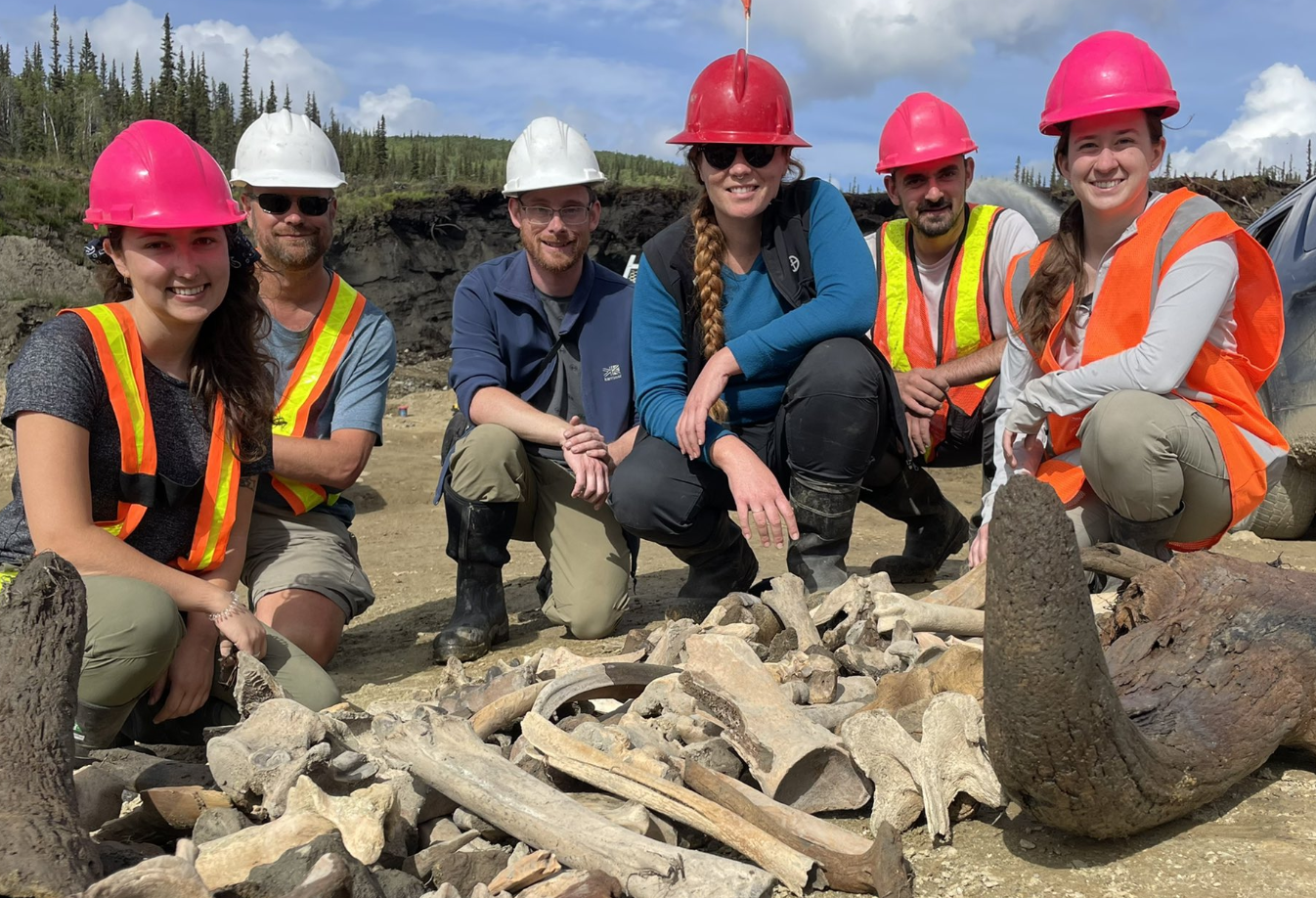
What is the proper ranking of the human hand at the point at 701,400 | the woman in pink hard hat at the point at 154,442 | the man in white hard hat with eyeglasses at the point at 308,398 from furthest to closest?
the man in white hard hat with eyeglasses at the point at 308,398
the human hand at the point at 701,400
the woman in pink hard hat at the point at 154,442

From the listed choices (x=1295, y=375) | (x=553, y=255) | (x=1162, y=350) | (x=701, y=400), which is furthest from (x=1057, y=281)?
(x=1295, y=375)

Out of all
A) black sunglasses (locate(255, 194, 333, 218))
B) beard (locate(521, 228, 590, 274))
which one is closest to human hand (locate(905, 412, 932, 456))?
beard (locate(521, 228, 590, 274))

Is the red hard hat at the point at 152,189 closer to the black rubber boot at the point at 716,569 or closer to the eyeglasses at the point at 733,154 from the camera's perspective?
the eyeglasses at the point at 733,154

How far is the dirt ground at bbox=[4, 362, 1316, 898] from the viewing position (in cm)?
200

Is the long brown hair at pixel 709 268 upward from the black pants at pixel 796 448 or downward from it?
upward

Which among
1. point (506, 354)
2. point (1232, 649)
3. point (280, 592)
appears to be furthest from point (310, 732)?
point (506, 354)

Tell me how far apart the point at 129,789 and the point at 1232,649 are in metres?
2.43

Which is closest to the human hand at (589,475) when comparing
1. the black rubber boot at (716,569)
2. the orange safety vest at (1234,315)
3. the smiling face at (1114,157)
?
the black rubber boot at (716,569)

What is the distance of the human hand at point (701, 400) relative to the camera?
12.2 ft

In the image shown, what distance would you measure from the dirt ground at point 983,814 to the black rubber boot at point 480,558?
0.14 metres

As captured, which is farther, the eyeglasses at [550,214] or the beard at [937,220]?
the beard at [937,220]

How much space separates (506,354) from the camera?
4414 mm

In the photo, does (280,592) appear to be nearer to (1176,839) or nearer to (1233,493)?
(1176,839)

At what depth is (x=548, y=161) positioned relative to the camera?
4.40 m
